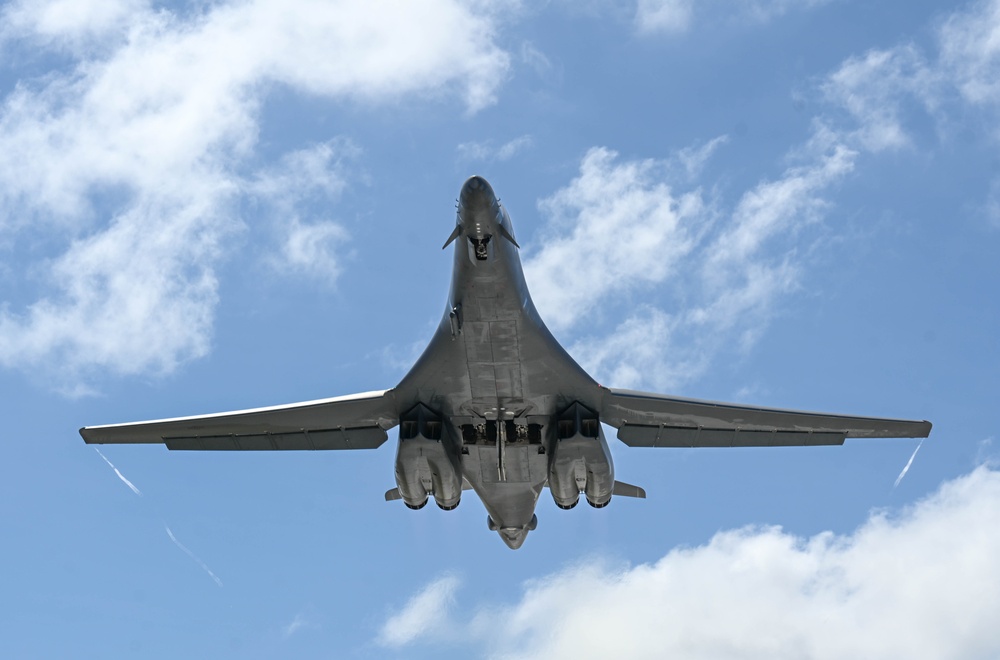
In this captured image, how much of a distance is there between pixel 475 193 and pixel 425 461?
32.3 feet

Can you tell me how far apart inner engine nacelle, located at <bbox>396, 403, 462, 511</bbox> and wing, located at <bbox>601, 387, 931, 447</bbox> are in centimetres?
557

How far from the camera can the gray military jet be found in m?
36.7

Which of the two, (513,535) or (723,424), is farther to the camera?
(513,535)

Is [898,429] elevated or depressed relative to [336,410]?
depressed

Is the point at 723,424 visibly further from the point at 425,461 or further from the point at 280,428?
the point at 280,428

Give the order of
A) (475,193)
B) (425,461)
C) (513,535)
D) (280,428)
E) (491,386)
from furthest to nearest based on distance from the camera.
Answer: (513,535), (280,428), (425,461), (491,386), (475,193)

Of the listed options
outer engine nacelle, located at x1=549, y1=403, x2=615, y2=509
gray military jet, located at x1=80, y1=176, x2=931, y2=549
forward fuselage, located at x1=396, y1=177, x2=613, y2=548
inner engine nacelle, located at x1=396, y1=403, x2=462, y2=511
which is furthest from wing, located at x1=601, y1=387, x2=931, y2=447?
inner engine nacelle, located at x1=396, y1=403, x2=462, y2=511

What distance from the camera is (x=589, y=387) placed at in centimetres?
3991

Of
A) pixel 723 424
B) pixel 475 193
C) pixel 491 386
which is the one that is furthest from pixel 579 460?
pixel 475 193

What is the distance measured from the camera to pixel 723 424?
41875mm

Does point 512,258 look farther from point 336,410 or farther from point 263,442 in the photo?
point 263,442

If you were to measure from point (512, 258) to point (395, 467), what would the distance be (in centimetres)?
830

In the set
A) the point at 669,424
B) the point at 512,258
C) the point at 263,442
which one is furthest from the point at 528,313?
the point at 263,442

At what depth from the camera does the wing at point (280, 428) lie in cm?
4153
